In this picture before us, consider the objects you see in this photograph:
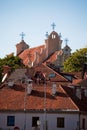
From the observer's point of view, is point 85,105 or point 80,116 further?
point 85,105

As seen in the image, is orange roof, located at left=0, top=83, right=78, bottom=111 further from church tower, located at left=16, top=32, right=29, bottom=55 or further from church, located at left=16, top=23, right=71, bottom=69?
church tower, located at left=16, top=32, right=29, bottom=55

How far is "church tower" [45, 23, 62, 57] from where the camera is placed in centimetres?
13688

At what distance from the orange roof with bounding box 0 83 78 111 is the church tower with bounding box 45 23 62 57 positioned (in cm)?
7600

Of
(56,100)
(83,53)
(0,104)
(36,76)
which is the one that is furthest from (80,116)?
(83,53)

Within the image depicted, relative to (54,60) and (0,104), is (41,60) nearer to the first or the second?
(54,60)

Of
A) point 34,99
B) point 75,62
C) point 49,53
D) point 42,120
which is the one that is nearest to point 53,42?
point 49,53

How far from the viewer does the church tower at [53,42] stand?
13688 cm

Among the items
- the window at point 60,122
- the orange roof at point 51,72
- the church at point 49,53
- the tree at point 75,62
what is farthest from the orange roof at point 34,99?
the church at point 49,53

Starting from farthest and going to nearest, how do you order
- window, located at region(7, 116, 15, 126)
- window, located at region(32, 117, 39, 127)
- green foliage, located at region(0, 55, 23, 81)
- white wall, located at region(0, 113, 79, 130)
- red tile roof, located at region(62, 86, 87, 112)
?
1. green foliage, located at region(0, 55, 23, 81)
2. red tile roof, located at region(62, 86, 87, 112)
3. window, located at region(7, 116, 15, 126)
4. window, located at region(32, 117, 39, 127)
5. white wall, located at region(0, 113, 79, 130)

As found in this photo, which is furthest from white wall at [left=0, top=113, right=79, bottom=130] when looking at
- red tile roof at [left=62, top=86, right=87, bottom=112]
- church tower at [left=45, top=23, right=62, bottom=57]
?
church tower at [left=45, top=23, right=62, bottom=57]

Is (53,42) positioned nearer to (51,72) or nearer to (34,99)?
(51,72)

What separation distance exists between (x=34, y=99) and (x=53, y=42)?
81.0 m

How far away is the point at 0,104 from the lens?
57.5m

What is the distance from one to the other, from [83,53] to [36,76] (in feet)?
91.9
